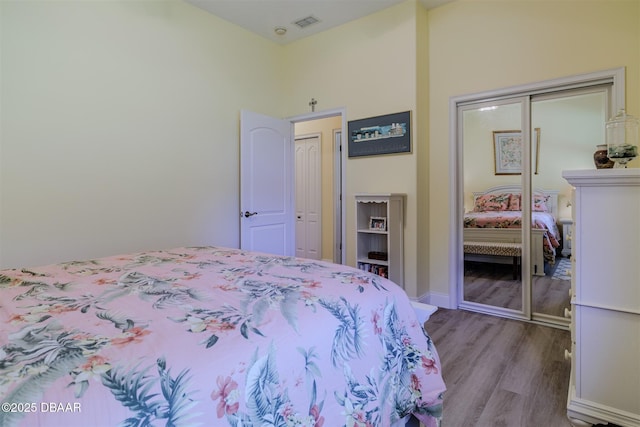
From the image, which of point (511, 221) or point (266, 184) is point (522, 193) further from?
point (266, 184)

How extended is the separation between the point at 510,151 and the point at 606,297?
1.80 meters

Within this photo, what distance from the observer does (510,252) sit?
311 cm

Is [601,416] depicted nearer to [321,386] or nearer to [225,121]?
[321,386]

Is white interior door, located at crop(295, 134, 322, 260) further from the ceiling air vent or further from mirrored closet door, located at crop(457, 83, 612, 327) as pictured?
mirrored closet door, located at crop(457, 83, 612, 327)

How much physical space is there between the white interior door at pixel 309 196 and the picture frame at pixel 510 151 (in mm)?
2829

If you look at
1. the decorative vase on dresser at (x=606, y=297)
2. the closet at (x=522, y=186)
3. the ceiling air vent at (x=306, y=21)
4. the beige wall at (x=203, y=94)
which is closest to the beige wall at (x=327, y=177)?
the beige wall at (x=203, y=94)

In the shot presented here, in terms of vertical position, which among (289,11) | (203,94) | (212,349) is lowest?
(212,349)

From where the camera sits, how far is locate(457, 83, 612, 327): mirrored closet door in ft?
9.14

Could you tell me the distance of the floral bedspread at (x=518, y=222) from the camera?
291cm

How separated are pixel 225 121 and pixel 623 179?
125 inches

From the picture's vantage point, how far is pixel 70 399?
0.60 metres

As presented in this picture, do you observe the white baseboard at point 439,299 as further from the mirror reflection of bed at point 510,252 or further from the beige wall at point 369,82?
the beige wall at point 369,82

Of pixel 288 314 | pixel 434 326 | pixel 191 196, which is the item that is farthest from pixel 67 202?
pixel 434 326

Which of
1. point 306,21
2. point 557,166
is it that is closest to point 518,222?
point 557,166
